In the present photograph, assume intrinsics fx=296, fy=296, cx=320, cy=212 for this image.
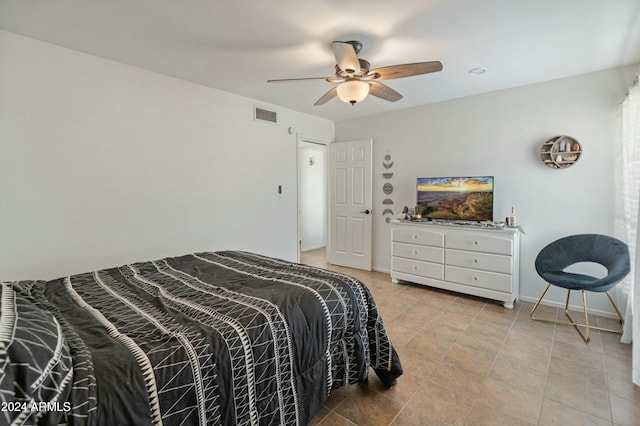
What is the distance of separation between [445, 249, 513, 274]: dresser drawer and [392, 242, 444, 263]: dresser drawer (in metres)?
0.11

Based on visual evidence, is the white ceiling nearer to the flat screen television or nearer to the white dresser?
the flat screen television

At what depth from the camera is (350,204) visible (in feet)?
16.5

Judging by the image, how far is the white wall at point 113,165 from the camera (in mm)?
2312

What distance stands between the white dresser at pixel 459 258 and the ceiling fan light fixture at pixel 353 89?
2.14 m

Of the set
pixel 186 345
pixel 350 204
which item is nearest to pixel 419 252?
pixel 350 204

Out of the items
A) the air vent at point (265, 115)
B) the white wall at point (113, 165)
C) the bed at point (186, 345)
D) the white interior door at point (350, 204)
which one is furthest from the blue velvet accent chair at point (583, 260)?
the air vent at point (265, 115)

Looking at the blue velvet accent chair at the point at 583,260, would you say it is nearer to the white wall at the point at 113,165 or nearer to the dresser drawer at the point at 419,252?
the dresser drawer at the point at 419,252

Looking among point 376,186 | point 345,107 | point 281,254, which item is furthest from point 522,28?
point 281,254

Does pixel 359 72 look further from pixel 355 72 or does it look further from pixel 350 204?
pixel 350 204

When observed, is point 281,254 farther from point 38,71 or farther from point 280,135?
point 38,71

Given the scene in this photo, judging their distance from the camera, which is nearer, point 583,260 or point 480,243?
point 583,260

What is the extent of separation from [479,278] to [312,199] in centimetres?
388

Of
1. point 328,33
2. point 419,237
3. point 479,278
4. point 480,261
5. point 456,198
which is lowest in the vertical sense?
point 479,278

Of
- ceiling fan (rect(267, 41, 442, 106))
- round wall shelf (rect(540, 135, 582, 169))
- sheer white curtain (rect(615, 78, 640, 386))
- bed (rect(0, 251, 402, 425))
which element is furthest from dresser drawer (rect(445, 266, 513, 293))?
ceiling fan (rect(267, 41, 442, 106))
